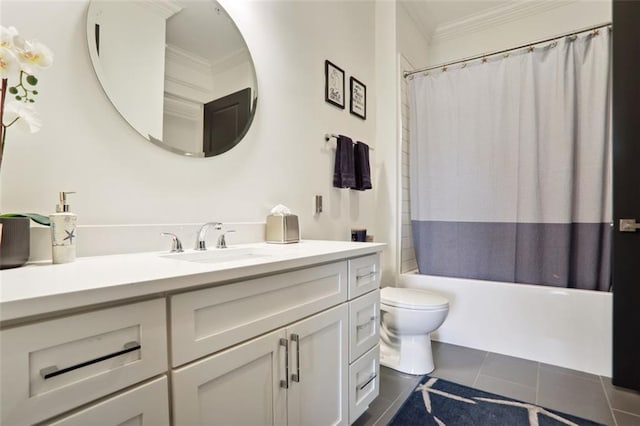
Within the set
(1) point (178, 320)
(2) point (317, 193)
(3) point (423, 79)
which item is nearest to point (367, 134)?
(3) point (423, 79)

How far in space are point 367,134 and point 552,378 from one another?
1982 millimetres

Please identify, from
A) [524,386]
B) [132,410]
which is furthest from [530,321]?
[132,410]

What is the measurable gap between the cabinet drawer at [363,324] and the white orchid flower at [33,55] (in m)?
1.19

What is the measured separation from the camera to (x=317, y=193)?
76.2 inches

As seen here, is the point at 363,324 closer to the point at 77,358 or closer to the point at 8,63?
the point at 77,358

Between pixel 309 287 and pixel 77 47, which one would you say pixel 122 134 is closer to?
pixel 77 47

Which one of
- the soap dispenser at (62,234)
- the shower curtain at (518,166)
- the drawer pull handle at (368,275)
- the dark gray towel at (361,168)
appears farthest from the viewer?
Answer: the dark gray towel at (361,168)

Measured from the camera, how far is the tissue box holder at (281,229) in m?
1.47

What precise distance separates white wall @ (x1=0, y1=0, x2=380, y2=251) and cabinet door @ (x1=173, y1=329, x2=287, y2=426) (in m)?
0.60

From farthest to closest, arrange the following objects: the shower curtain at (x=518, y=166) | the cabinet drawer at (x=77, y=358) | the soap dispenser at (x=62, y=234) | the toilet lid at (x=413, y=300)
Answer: the shower curtain at (x=518, y=166), the toilet lid at (x=413, y=300), the soap dispenser at (x=62, y=234), the cabinet drawer at (x=77, y=358)

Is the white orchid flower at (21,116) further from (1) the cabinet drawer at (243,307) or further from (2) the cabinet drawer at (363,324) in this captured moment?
(2) the cabinet drawer at (363,324)

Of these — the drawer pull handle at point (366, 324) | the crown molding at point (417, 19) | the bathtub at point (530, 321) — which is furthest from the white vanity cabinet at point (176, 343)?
the crown molding at point (417, 19)

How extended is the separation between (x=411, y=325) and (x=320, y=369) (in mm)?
926

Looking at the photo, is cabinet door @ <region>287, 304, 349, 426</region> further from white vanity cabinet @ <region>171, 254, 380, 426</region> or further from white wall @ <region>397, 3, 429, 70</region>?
white wall @ <region>397, 3, 429, 70</region>
